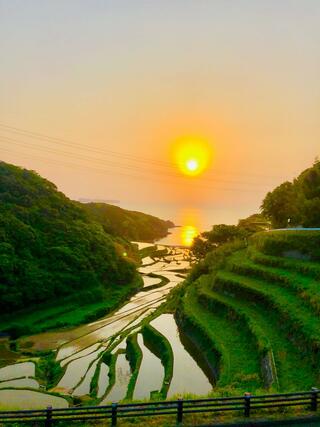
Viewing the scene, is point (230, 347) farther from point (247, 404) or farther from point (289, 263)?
point (247, 404)

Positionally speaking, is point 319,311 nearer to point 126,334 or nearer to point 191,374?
point 191,374

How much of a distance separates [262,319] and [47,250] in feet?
126

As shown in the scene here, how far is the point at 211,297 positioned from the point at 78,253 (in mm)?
29661

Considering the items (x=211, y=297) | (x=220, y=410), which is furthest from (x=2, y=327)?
(x=220, y=410)

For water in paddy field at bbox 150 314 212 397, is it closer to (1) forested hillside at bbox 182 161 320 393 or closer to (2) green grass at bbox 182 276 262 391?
(1) forested hillside at bbox 182 161 320 393

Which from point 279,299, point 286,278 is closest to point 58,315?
point 286,278

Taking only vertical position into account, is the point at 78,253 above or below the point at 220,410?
above

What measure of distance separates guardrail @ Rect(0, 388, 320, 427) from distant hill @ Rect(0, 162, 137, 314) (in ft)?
120

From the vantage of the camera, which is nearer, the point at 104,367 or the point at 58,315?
the point at 104,367

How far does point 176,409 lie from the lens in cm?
1596

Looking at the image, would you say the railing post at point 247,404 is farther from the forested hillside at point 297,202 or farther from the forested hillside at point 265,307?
the forested hillside at point 297,202

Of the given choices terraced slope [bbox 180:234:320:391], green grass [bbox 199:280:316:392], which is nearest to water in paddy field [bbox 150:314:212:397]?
terraced slope [bbox 180:234:320:391]

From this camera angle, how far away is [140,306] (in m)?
56.9

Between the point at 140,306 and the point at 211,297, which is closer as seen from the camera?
the point at 211,297
